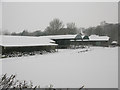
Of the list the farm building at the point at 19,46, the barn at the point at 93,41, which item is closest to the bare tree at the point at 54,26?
the barn at the point at 93,41

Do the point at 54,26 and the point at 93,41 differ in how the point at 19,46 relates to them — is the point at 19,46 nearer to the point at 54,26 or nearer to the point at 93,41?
the point at 93,41

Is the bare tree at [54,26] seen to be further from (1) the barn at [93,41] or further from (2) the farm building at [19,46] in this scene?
(2) the farm building at [19,46]

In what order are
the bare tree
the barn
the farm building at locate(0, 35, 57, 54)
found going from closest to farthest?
the farm building at locate(0, 35, 57, 54)
the barn
the bare tree

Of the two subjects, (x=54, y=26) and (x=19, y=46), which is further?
(x=54, y=26)

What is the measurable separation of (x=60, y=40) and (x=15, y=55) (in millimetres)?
24569

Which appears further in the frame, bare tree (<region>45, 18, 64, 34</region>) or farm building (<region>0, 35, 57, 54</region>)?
bare tree (<region>45, 18, 64, 34</region>)

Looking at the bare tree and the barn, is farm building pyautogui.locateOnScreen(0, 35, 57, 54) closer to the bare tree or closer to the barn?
the barn

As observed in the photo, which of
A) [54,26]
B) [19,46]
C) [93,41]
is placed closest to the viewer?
[19,46]

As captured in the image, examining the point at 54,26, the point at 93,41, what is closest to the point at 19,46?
the point at 93,41

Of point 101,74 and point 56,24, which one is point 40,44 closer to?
point 101,74

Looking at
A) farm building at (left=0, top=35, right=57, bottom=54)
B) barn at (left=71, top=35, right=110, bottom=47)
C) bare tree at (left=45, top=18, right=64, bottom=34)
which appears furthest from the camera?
bare tree at (left=45, top=18, right=64, bottom=34)

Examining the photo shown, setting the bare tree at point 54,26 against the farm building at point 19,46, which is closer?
the farm building at point 19,46

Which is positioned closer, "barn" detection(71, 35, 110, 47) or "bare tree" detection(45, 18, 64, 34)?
"barn" detection(71, 35, 110, 47)

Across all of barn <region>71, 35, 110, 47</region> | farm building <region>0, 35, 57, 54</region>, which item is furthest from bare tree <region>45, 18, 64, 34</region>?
farm building <region>0, 35, 57, 54</region>
